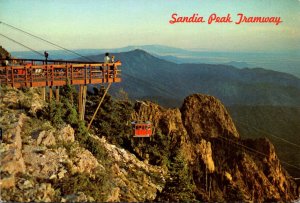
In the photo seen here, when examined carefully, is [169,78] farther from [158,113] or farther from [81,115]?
[81,115]

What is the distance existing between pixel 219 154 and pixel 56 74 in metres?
26.0

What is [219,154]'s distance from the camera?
160 ft

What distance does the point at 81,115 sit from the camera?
1216 inches

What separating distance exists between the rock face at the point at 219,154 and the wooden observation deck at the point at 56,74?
41.3ft

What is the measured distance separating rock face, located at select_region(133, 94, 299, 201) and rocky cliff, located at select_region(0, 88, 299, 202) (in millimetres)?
116

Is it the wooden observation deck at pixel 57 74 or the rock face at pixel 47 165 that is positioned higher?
the wooden observation deck at pixel 57 74

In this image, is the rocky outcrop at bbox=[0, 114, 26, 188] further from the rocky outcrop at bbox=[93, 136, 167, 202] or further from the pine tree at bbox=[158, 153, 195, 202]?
the pine tree at bbox=[158, 153, 195, 202]

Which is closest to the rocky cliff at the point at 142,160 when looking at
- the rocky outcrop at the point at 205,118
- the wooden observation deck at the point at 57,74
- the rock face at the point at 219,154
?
the rocky outcrop at the point at 205,118

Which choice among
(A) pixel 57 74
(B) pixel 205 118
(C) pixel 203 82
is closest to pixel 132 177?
(A) pixel 57 74

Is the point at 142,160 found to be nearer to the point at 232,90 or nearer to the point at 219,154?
the point at 219,154

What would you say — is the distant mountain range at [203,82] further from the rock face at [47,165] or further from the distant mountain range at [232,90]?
the rock face at [47,165]

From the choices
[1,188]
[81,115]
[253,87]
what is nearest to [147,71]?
[253,87]

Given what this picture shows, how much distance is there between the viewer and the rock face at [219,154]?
43.9m

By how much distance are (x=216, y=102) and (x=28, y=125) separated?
112ft
